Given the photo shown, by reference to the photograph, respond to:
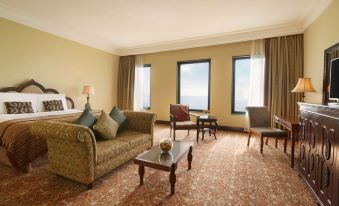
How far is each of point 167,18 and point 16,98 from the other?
3562 mm

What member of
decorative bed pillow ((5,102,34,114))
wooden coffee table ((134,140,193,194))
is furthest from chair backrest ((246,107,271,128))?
decorative bed pillow ((5,102,34,114))

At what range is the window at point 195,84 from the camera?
553 centimetres

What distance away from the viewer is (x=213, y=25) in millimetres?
4180

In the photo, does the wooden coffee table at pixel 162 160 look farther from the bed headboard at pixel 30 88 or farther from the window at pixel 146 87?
the window at pixel 146 87

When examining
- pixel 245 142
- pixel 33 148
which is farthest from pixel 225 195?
pixel 33 148

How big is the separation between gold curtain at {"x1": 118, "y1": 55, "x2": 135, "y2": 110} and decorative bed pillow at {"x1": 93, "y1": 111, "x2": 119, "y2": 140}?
370 centimetres

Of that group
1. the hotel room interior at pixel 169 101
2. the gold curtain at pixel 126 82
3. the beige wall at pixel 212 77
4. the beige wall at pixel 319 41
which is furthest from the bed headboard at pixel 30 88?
the beige wall at pixel 319 41

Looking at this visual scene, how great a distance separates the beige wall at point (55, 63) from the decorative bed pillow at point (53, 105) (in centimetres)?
65

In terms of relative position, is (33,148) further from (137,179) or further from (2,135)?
(137,179)

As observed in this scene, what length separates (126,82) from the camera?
21.1 ft

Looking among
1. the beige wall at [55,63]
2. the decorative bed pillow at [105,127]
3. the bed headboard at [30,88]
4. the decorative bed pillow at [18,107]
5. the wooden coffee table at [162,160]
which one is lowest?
the wooden coffee table at [162,160]

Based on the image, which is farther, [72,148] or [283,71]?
[283,71]

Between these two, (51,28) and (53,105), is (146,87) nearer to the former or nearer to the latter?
(53,105)

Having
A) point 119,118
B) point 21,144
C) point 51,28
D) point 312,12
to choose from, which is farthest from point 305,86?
point 51,28
